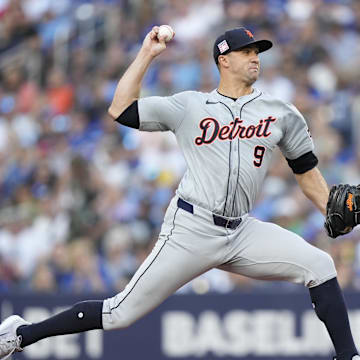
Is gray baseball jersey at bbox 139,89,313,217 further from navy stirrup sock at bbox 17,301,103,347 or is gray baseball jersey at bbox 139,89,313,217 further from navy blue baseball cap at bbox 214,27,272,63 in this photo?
navy stirrup sock at bbox 17,301,103,347

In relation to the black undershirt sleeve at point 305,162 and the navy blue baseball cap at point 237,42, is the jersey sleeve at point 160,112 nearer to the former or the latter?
the navy blue baseball cap at point 237,42

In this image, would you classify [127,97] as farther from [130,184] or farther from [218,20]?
[218,20]

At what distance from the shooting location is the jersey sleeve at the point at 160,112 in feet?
17.7

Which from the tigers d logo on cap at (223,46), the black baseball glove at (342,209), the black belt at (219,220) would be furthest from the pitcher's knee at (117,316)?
the tigers d logo on cap at (223,46)

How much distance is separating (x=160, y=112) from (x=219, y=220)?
684mm

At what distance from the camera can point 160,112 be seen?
213 inches

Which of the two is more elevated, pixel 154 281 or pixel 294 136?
pixel 294 136

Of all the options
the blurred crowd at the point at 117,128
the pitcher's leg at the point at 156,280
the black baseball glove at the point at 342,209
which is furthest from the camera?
the blurred crowd at the point at 117,128

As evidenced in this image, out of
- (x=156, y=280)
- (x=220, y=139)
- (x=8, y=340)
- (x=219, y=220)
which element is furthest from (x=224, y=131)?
(x=8, y=340)

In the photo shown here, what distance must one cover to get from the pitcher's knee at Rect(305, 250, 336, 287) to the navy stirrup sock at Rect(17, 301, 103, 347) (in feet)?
3.92

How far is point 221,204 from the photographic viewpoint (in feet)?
17.7

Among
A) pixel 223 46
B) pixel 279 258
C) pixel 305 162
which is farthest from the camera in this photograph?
pixel 305 162

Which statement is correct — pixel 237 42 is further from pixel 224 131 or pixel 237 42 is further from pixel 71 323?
pixel 71 323

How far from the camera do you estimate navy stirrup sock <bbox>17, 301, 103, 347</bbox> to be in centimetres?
546
